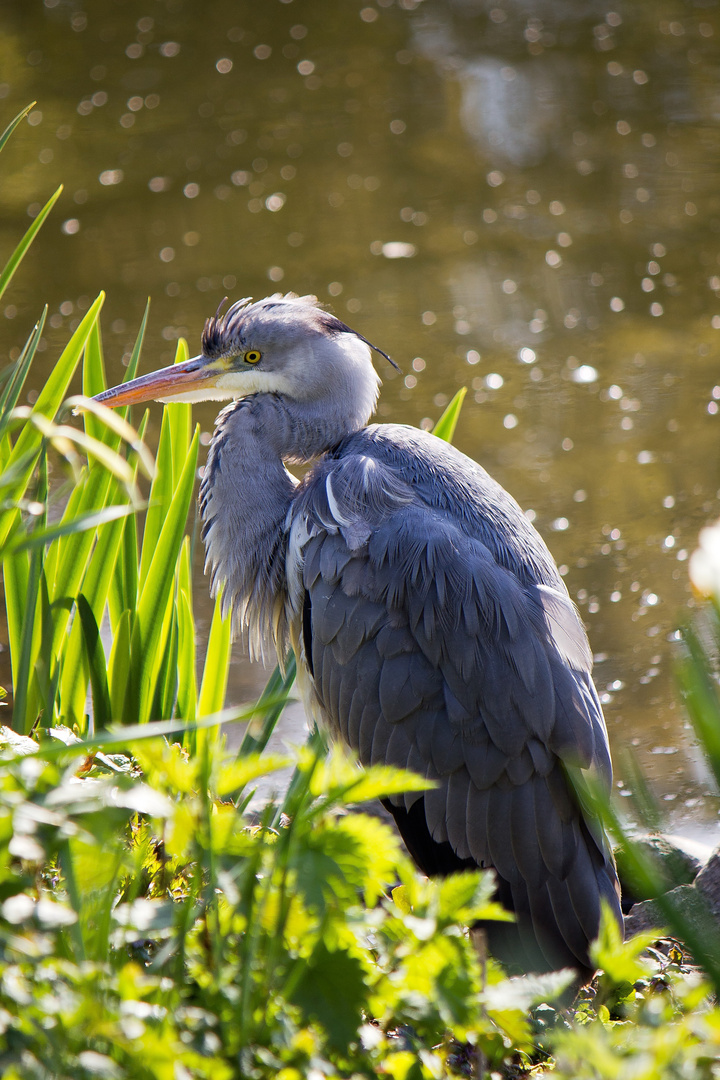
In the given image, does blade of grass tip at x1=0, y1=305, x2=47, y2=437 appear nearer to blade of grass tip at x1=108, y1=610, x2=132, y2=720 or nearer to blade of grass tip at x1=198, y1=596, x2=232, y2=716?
blade of grass tip at x1=108, y1=610, x2=132, y2=720

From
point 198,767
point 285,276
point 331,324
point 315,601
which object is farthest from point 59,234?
point 198,767

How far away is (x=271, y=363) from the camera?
282cm

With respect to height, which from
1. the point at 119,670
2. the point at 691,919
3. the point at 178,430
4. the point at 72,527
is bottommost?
the point at 119,670

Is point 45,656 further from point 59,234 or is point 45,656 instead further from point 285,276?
point 59,234

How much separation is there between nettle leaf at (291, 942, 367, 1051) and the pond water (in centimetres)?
241

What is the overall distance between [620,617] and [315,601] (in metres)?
1.94

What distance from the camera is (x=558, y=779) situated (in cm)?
232

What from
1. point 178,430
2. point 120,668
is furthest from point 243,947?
point 178,430

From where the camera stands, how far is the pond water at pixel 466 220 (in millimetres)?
4668

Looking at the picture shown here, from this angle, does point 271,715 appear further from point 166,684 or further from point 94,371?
point 94,371

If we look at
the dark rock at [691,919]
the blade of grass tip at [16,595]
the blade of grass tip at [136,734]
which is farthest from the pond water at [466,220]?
the blade of grass tip at [136,734]

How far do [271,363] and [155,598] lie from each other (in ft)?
2.38

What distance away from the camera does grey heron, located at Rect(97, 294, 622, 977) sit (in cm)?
231

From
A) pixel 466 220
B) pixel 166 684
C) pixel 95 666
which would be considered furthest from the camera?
pixel 466 220
